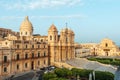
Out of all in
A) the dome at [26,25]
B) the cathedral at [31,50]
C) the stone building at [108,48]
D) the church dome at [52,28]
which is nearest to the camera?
the cathedral at [31,50]

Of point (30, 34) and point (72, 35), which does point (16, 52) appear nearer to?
point (30, 34)

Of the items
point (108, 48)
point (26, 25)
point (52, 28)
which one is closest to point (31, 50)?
point (52, 28)

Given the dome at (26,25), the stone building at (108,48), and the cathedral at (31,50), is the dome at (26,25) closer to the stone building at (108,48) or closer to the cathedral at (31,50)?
the cathedral at (31,50)

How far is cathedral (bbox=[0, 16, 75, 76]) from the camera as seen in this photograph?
50.6m

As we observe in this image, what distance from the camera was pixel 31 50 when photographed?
60469 millimetres

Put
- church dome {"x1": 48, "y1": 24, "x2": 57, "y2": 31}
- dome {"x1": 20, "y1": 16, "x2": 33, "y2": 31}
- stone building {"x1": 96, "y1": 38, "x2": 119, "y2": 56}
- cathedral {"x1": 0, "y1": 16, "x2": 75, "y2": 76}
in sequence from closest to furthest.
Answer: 1. cathedral {"x1": 0, "y1": 16, "x2": 75, "y2": 76}
2. church dome {"x1": 48, "y1": 24, "x2": 57, "y2": 31}
3. dome {"x1": 20, "y1": 16, "x2": 33, "y2": 31}
4. stone building {"x1": 96, "y1": 38, "x2": 119, "y2": 56}

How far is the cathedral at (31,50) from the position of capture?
5062 centimetres

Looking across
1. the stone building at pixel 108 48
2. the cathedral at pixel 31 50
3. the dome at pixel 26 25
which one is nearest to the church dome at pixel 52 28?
the cathedral at pixel 31 50

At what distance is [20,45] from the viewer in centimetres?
5572

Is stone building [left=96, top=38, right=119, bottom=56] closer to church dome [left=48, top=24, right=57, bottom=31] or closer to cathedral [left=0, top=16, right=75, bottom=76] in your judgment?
cathedral [left=0, top=16, right=75, bottom=76]

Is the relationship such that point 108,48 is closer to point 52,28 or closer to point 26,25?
point 52,28

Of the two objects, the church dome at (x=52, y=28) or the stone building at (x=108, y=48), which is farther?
the stone building at (x=108, y=48)

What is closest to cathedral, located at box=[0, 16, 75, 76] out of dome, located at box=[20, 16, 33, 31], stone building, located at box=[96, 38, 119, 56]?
dome, located at box=[20, 16, 33, 31]

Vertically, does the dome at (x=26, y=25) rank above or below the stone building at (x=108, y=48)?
above
